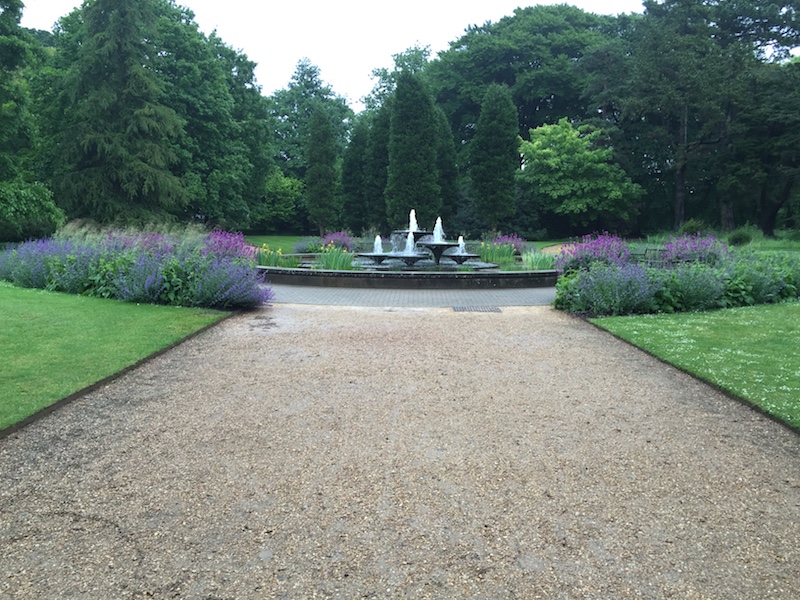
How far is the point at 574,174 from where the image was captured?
3356 centimetres

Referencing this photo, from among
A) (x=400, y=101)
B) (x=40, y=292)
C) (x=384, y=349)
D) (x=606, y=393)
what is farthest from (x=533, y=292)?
(x=400, y=101)

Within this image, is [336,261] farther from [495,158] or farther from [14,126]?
[495,158]

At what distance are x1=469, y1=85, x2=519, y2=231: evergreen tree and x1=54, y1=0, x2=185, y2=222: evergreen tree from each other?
15140 mm

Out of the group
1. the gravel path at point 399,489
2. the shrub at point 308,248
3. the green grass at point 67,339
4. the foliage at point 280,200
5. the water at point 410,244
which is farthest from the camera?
the foliage at point 280,200

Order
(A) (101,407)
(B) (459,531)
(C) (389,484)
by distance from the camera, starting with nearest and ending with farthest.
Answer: (B) (459,531), (C) (389,484), (A) (101,407)

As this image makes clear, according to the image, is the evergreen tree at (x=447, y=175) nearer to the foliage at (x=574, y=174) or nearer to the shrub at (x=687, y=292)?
the foliage at (x=574, y=174)

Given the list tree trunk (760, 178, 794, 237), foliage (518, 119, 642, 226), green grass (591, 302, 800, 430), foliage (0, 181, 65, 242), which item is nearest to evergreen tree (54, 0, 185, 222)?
foliage (0, 181, 65, 242)

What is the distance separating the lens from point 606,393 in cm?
525

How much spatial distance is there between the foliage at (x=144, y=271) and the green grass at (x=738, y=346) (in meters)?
5.98

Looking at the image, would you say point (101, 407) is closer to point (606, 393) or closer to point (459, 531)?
point (459, 531)

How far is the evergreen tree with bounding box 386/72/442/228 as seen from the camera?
29406 millimetres

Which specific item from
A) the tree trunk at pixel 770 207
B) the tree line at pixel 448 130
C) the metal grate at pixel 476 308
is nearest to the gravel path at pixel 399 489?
the metal grate at pixel 476 308

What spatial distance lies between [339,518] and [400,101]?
95.7 feet

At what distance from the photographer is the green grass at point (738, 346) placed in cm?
505
